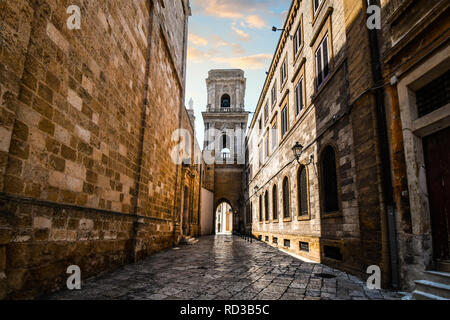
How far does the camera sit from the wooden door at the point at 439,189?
12.4ft

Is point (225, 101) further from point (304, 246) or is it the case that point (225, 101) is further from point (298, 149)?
point (304, 246)

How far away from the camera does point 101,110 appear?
518 cm

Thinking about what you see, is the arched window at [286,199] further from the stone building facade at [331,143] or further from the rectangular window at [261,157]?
the rectangular window at [261,157]

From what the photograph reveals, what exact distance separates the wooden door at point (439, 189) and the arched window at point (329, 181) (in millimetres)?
2783

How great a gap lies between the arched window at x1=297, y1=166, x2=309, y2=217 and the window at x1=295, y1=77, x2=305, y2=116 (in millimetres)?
2381

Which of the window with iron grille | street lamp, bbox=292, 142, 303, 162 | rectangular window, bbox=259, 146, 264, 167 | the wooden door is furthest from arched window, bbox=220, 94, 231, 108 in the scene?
the wooden door

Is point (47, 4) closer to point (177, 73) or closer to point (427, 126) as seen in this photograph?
point (427, 126)

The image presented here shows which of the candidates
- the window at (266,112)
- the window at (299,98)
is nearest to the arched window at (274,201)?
the window at (299,98)

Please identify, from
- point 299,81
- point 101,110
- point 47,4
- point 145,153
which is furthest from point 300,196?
point 47,4

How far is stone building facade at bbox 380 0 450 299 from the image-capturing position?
149 inches

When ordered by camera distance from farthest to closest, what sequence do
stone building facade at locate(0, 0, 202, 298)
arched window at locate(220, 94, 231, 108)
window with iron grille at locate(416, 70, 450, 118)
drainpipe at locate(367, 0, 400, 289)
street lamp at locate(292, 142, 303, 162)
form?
arched window at locate(220, 94, 231, 108) → street lamp at locate(292, 142, 303, 162) → drainpipe at locate(367, 0, 400, 289) → window with iron grille at locate(416, 70, 450, 118) → stone building facade at locate(0, 0, 202, 298)

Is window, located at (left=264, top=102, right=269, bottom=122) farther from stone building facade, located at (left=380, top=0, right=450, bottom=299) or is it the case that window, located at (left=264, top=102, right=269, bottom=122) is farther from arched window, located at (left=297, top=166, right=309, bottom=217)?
stone building facade, located at (left=380, top=0, right=450, bottom=299)
